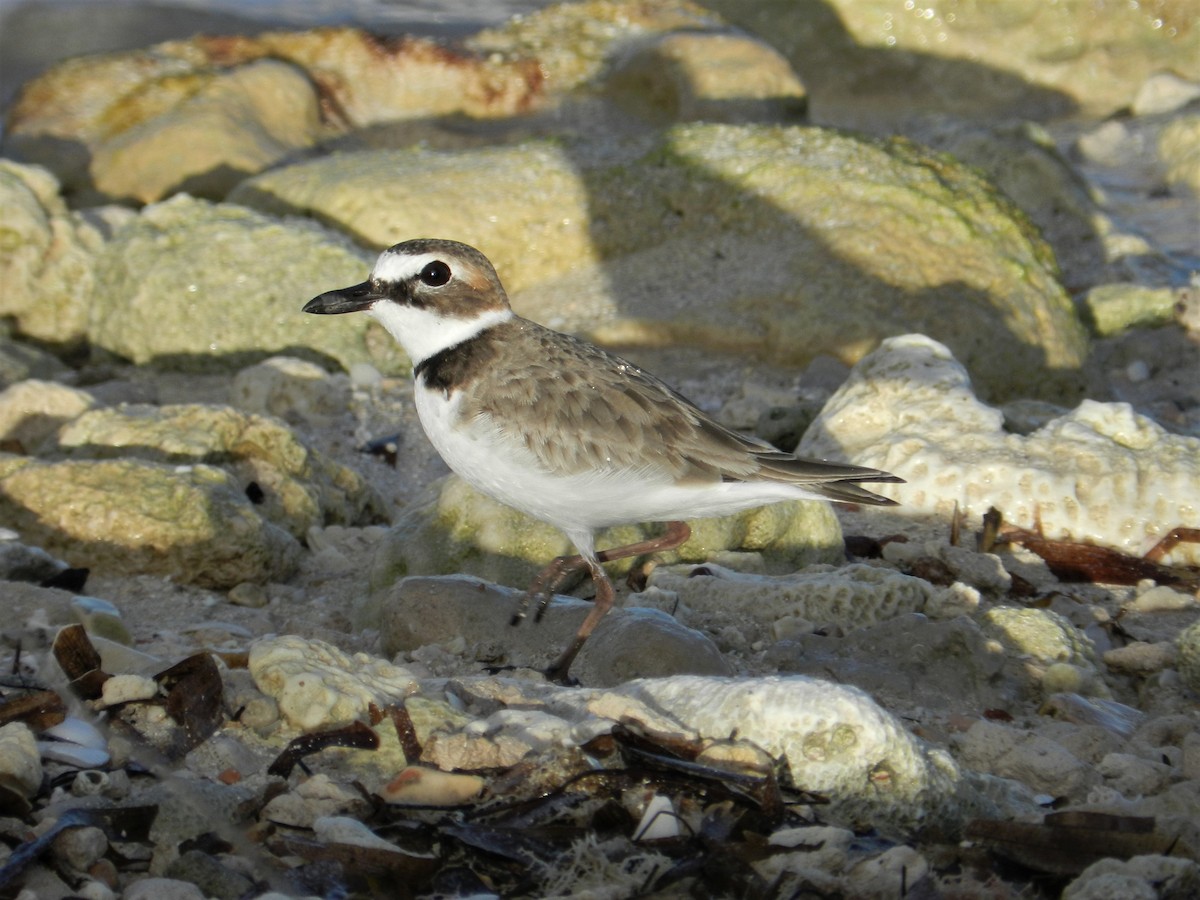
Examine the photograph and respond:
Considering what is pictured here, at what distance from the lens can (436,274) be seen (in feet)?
15.2

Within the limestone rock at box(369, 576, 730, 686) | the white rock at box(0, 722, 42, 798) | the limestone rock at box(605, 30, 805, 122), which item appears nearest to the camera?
the white rock at box(0, 722, 42, 798)

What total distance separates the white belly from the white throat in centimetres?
20

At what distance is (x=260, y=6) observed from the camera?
584 inches

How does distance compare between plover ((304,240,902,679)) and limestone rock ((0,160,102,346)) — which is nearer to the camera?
plover ((304,240,902,679))

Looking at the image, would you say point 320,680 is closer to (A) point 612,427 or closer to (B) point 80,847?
(B) point 80,847

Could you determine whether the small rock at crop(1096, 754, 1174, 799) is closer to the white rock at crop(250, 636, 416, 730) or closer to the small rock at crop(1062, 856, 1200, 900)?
the small rock at crop(1062, 856, 1200, 900)

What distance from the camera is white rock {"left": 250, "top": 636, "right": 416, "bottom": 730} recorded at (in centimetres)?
360

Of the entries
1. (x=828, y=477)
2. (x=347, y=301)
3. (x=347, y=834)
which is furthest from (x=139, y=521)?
(x=828, y=477)

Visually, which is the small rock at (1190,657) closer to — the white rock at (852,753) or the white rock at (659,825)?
the white rock at (852,753)

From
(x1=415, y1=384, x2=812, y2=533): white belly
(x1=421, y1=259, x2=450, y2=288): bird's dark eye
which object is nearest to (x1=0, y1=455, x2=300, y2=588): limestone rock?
(x1=415, y1=384, x2=812, y2=533): white belly

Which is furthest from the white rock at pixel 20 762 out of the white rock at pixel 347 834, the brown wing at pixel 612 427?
the brown wing at pixel 612 427

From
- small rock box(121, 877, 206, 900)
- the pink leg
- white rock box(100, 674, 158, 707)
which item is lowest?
the pink leg

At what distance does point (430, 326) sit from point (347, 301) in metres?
0.30

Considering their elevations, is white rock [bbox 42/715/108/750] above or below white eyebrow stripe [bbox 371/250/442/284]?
below
